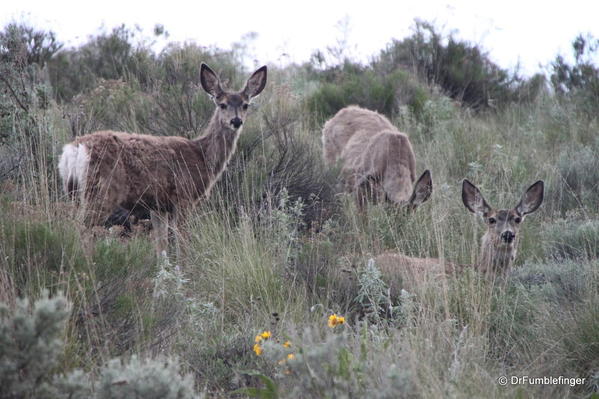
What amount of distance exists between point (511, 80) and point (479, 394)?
12227mm

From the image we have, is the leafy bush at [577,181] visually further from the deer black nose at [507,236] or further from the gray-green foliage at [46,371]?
the gray-green foliage at [46,371]

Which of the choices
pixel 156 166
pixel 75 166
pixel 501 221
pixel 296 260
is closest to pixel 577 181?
pixel 501 221

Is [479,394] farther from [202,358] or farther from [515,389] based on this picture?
[202,358]

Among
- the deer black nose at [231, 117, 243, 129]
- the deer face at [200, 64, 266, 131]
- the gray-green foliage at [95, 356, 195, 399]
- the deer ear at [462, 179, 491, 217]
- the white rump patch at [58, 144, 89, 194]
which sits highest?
the deer face at [200, 64, 266, 131]

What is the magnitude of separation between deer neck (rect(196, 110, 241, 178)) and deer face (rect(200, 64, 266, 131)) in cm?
8

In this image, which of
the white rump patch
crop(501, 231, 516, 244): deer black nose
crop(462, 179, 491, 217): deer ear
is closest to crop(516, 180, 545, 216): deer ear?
crop(462, 179, 491, 217): deer ear

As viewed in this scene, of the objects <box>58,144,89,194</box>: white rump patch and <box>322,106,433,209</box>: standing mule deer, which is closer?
<box>58,144,89,194</box>: white rump patch

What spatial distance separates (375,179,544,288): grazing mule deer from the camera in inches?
254

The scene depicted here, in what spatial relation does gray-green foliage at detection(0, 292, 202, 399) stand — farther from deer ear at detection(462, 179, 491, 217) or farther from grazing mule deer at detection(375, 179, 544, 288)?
deer ear at detection(462, 179, 491, 217)

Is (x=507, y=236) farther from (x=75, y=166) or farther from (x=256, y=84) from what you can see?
(x=75, y=166)

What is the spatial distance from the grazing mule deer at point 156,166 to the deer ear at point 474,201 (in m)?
2.38

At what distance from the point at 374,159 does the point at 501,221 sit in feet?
9.80

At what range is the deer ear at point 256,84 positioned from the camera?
8.87 metres

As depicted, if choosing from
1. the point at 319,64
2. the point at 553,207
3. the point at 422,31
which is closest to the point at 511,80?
the point at 422,31
